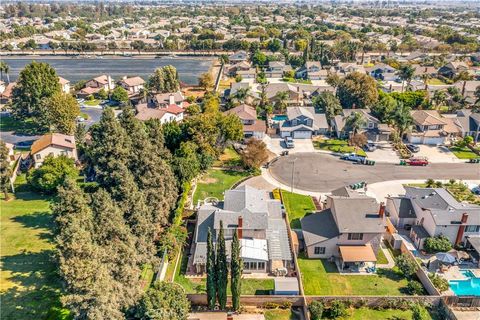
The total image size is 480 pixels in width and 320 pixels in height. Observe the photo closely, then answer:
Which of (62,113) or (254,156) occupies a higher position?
(62,113)

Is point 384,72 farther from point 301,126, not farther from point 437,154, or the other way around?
point 301,126

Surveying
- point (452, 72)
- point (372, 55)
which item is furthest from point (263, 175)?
point (372, 55)

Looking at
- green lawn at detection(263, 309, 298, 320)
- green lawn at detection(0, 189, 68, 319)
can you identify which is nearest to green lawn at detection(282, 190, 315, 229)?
green lawn at detection(263, 309, 298, 320)

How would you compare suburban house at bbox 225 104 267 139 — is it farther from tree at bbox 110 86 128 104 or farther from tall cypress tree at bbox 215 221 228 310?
tall cypress tree at bbox 215 221 228 310

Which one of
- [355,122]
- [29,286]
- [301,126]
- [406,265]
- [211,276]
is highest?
[355,122]

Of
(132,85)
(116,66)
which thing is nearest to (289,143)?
(132,85)

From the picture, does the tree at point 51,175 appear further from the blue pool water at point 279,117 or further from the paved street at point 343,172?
the blue pool water at point 279,117

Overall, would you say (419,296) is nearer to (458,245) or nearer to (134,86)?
(458,245)
